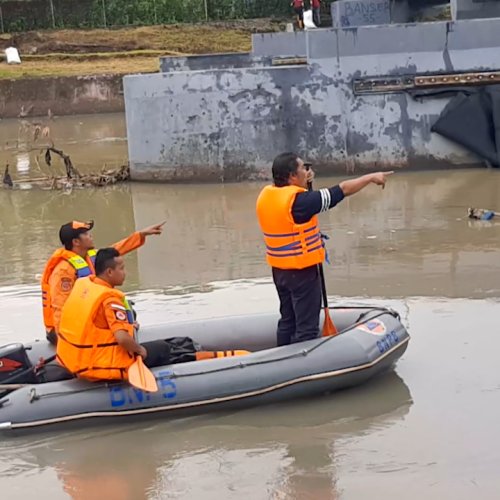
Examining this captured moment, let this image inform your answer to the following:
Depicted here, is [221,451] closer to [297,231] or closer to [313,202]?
[297,231]

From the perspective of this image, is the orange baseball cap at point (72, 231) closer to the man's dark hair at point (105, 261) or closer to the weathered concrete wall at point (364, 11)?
the man's dark hair at point (105, 261)

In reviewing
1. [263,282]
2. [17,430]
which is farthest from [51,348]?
[263,282]

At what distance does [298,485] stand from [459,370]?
1.89 metres

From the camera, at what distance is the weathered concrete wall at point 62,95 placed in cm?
2867

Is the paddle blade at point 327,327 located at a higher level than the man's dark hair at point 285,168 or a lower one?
lower

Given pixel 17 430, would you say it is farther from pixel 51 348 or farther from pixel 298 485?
pixel 298 485

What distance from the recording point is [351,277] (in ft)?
30.2

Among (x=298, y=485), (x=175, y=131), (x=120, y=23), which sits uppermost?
(x=120, y=23)

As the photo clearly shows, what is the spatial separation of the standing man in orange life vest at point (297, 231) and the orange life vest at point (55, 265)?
1188 mm

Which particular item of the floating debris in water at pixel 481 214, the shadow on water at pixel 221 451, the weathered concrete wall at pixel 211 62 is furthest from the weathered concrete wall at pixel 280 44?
the shadow on water at pixel 221 451

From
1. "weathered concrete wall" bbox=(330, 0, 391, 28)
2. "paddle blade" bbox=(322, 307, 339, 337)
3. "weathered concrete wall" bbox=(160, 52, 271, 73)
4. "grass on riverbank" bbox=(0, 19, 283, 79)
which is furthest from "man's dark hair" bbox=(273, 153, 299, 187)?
"grass on riverbank" bbox=(0, 19, 283, 79)

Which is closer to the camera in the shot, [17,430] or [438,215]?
[17,430]

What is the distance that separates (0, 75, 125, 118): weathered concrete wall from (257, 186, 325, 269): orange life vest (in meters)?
23.4

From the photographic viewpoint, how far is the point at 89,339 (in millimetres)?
5781
